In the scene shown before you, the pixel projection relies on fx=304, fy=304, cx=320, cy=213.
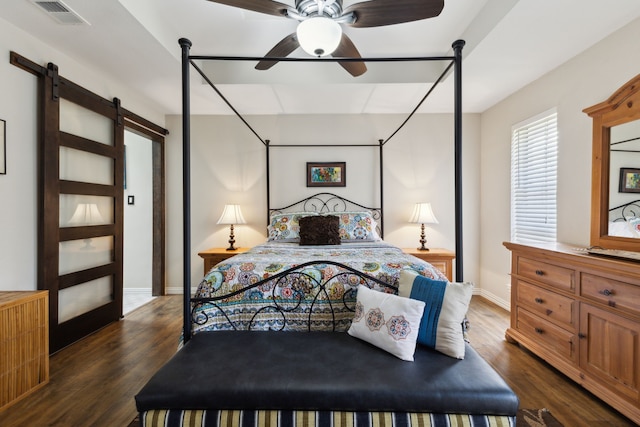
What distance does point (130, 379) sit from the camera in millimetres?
2076

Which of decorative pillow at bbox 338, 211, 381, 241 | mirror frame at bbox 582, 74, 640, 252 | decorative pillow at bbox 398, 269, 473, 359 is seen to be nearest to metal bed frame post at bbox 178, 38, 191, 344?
decorative pillow at bbox 398, 269, 473, 359

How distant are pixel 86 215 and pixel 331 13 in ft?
8.94

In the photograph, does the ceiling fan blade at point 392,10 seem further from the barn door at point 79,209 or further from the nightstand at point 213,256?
the nightstand at point 213,256

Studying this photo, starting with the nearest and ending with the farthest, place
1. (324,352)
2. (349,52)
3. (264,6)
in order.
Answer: (324,352) < (264,6) < (349,52)

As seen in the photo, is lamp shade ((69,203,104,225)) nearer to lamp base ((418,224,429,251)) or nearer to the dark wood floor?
the dark wood floor

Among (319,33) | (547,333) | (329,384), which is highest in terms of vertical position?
(319,33)

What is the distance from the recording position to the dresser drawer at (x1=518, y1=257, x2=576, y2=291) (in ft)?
6.68

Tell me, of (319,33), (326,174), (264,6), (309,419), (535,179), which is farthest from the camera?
(326,174)

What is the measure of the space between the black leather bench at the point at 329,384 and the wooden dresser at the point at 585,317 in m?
0.94

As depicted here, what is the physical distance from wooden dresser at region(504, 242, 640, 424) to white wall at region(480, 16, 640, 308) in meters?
0.62

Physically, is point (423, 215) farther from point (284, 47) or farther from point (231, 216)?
point (284, 47)

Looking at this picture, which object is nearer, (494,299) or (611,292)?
(611,292)

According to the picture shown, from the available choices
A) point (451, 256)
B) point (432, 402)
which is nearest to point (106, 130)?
point (432, 402)

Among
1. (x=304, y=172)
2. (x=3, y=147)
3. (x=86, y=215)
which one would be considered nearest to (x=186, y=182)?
(x=3, y=147)
